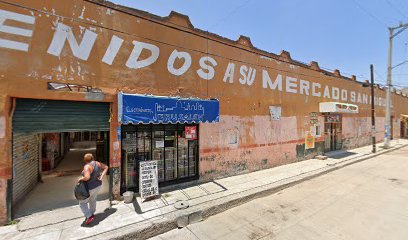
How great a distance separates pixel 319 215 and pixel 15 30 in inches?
351

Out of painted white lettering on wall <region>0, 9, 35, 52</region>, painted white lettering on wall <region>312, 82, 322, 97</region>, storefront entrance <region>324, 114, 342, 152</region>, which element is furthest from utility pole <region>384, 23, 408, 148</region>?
painted white lettering on wall <region>0, 9, 35, 52</region>

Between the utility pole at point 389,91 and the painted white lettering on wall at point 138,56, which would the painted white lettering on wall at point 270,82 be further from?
the utility pole at point 389,91

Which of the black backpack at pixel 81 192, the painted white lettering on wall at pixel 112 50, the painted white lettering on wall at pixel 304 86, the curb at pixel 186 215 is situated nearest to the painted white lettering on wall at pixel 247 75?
the painted white lettering on wall at pixel 304 86

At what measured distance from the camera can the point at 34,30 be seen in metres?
5.09

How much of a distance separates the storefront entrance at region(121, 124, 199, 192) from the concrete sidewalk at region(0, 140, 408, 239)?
0.56 m

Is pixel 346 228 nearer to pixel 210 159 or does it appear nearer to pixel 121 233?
pixel 210 159

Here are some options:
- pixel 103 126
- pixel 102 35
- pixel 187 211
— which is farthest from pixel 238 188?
pixel 102 35

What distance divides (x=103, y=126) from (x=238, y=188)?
4.87 m

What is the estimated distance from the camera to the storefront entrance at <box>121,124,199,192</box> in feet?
22.0

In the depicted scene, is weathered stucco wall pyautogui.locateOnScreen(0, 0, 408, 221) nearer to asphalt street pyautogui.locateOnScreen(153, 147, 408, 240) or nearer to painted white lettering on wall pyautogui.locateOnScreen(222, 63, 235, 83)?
painted white lettering on wall pyautogui.locateOnScreen(222, 63, 235, 83)

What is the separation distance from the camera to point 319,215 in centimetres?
580

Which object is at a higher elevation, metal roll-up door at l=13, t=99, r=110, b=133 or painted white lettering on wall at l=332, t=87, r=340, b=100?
painted white lettering on wall at l=332, t=87, r=340, b=100

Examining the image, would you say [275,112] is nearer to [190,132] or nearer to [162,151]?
[190,132]

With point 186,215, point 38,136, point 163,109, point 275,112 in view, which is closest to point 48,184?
point 38,136
